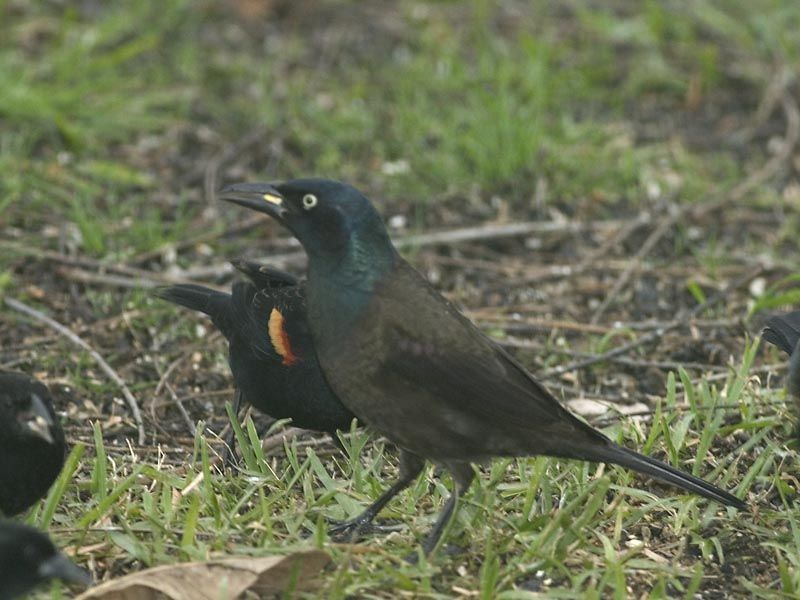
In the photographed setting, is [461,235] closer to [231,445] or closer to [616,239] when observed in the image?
[616,239]

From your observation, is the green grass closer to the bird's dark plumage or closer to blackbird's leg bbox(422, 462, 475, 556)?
blackbird's leg bbox(422, 462, 475, 556)

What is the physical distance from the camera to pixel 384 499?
4379mm

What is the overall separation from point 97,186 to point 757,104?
13.8 ft

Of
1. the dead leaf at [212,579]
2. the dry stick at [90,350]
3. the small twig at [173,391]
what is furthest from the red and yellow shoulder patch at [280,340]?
the dead leaf at [212,579]

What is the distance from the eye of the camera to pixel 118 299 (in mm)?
6273

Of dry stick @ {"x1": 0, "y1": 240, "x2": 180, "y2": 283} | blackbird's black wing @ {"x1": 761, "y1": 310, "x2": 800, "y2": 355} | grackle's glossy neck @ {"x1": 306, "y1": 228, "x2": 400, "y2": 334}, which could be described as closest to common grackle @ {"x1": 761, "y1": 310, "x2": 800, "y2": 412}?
blackbird's black wing @ {"x1": 761, "y1": 310, "x2": 800, "y2": 355}

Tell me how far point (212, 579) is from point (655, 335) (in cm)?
284

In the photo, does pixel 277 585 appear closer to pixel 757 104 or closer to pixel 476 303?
pixel 476 303

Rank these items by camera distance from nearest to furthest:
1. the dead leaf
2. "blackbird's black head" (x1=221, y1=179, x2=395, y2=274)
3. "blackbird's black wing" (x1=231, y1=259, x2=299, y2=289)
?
the dead leaf → "blackbird's black head" (x1=221, y1=179, x2=395, y2=274) → "blackbird's black wing" (x1=231, y1=259, x2=299, y2=289)

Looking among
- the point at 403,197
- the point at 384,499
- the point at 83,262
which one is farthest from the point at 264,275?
the point at 403,197

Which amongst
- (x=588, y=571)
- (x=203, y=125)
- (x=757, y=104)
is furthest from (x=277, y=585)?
(x=757, y=104)

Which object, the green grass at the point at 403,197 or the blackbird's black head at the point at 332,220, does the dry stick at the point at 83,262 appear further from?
the blackbird's black head at the point at 332,220

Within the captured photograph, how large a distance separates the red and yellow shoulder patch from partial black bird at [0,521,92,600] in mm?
1533

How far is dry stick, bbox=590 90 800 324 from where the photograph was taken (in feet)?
22.0
